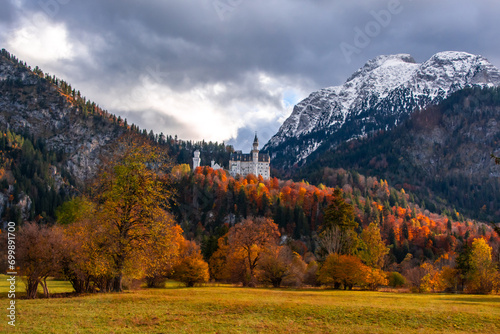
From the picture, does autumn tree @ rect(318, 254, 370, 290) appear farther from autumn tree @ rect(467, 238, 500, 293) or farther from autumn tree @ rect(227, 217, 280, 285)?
autumn tree @ rect(467, 238, 500, 293)

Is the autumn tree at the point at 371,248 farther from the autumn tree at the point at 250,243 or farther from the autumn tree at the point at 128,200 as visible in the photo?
the autumn tree at the point at 128,200

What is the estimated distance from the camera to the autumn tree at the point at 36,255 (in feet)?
95.3

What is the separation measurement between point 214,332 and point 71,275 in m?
18.8

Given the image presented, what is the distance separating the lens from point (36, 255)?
96.0ft

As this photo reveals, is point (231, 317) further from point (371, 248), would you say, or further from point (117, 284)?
point (371, 248)

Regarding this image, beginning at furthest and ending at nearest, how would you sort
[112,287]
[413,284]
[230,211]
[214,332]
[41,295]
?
[230,211] → [413,284] → [112,287] → [41,295] → [214,332]

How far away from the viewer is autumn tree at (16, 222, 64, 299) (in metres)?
29.1

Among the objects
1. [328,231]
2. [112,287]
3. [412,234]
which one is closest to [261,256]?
[328,231]

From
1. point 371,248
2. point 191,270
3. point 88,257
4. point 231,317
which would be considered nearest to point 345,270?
point 371,248

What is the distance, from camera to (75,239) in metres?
32.3

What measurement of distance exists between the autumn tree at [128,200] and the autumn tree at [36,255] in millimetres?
4324

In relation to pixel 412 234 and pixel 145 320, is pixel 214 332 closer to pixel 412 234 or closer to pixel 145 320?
pixel 145 320

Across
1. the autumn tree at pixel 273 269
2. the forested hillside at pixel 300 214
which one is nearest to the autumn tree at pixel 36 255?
the autumn tree at pixel 273 269

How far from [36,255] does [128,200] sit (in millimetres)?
8262
